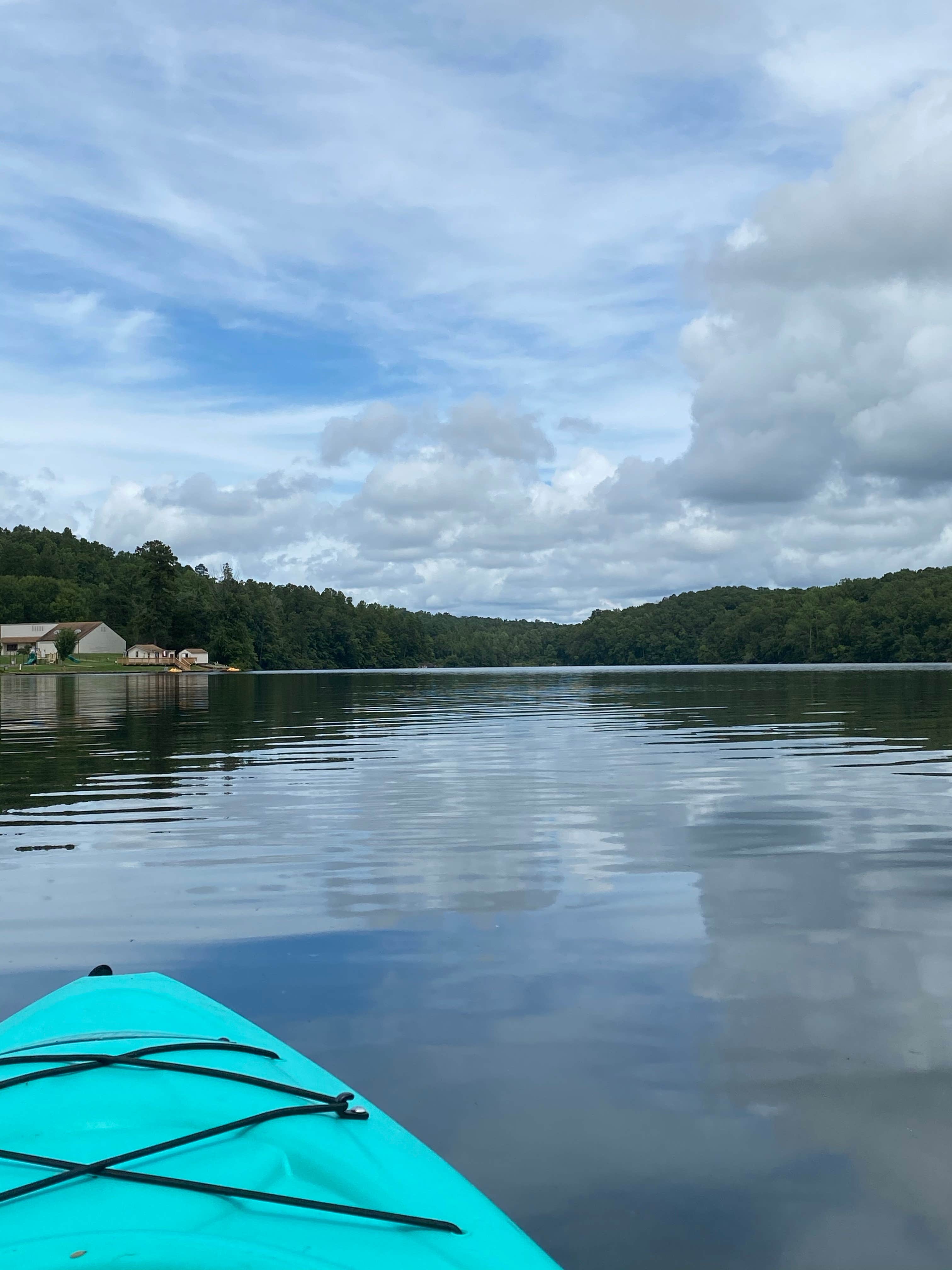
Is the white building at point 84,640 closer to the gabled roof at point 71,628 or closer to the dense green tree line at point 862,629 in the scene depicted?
the gabled roof at point 71,628

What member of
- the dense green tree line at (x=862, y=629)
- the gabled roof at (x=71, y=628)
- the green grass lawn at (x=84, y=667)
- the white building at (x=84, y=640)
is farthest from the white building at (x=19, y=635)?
the dense green tree line at (x=862, y=629)

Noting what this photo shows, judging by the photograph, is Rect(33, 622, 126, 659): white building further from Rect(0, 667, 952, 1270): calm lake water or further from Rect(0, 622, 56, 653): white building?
Rect(0, 667, 952, 1270): calm lake water

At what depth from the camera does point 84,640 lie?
153125 mm

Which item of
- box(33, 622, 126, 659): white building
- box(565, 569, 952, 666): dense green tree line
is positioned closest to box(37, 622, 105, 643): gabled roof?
box(33, 622, 126, 659): white building

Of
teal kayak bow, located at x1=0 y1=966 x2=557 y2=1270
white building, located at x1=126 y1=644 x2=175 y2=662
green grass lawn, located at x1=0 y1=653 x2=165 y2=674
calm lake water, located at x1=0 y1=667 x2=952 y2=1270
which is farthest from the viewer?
white building, located at x1=126 y1=644 x2=175 y2=662

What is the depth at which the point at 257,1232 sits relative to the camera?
3.18m

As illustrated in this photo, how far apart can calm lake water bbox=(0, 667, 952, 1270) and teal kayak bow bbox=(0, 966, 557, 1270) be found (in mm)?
685

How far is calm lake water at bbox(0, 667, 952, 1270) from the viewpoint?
4.16 metres

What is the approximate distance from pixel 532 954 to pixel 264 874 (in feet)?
11.9

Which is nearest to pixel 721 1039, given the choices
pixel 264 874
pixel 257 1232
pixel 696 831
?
pixel 257 1232

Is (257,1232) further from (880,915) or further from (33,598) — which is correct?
(33,598)

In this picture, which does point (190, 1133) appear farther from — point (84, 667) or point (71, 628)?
point (71, 628)

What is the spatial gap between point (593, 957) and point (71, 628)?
6137 inches

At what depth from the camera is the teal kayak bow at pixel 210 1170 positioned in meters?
3.07
